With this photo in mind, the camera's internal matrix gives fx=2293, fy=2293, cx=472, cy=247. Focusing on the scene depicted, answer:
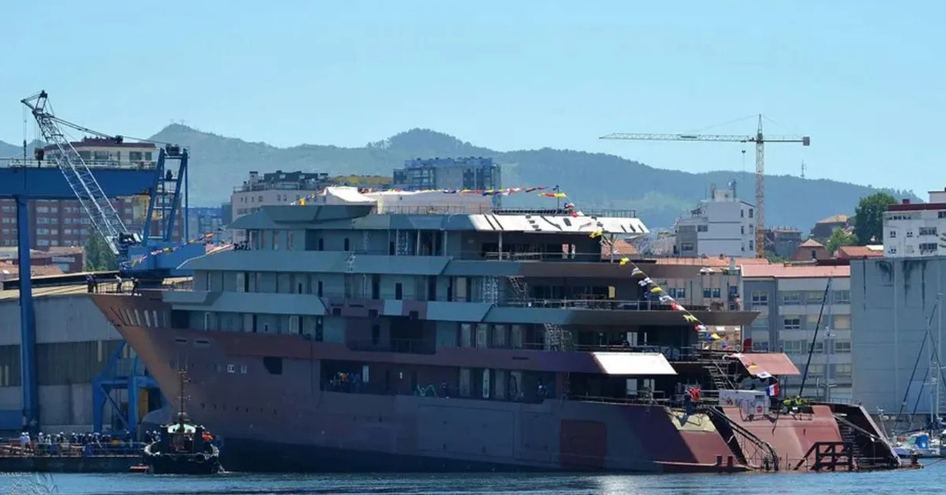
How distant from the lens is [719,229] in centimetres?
18150

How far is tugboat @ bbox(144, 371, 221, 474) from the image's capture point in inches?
3071

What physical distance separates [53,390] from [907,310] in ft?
130

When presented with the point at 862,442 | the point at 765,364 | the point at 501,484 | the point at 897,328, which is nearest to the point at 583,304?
the point at 765,364

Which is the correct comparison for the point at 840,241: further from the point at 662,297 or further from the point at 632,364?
the point at 632,364

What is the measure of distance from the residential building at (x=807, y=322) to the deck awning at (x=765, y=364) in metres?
39.1

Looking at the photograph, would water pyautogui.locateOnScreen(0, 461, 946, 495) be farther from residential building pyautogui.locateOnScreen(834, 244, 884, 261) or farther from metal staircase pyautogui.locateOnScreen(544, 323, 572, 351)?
residential building pyautogui.locateOnScreen(834, 244, 884, 261)

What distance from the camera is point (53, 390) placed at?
10119 cm

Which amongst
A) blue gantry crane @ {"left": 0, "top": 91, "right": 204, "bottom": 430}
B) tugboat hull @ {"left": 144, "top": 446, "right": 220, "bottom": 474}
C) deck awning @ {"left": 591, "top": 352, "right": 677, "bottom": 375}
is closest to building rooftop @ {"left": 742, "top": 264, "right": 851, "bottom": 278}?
blue gantry crane @ {"left": 0, "top": 91, "right": 204, "bottom": 430}

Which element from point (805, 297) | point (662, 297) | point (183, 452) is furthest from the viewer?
point (805, 297)

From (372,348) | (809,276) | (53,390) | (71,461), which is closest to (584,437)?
(372,348)

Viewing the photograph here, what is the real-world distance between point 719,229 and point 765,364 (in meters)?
109

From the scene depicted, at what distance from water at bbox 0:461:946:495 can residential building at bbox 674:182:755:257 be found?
100 m

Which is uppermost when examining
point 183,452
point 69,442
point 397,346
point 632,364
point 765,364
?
point 397,346

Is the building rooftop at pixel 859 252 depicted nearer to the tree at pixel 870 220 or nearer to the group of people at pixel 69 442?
the tree at pixel 870 220
